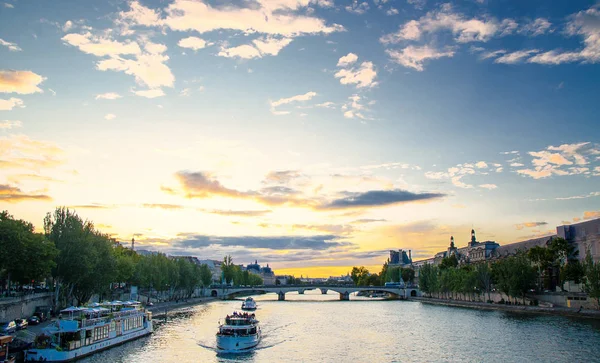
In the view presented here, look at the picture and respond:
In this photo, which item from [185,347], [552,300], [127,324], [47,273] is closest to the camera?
[185,347]

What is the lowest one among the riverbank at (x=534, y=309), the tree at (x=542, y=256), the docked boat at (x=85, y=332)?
the riverbank at (x=534, y=309)

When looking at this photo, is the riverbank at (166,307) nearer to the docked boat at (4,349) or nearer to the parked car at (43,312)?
Answer: the parked car at (43,312)

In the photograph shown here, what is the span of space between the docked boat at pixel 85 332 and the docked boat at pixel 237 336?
46.0 feet

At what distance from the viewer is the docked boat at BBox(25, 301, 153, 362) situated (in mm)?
52438

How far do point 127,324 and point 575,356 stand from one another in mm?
58011

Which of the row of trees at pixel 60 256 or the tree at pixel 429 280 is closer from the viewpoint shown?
the row of trees at pixel 60 256

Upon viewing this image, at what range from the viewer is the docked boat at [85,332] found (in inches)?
2064

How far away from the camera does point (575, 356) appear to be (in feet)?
186

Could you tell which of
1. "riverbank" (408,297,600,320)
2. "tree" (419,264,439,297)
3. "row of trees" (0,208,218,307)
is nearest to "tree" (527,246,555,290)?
"riverbank" (408,297,600,320)

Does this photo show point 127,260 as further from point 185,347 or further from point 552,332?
point 552,332

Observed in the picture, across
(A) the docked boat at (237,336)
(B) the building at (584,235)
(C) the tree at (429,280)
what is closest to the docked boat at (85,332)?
(A) the docked boat at (237,336)

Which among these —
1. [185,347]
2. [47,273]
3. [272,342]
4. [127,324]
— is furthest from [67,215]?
[272,342]

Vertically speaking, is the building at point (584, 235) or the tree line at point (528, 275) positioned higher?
the building at point (584, 235)

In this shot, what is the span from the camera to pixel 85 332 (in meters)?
58.2
